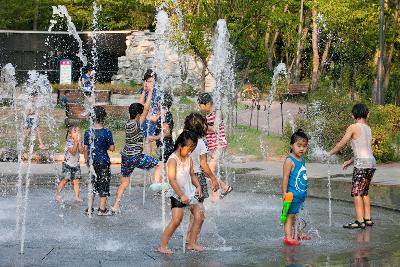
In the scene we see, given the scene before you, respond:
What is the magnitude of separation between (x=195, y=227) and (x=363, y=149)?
284 centimetres

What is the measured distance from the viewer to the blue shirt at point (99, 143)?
1262 cm

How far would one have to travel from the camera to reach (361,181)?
40.0 feet

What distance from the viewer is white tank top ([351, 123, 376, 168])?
12.1 meters

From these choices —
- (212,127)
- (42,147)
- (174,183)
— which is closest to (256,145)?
(42,147)

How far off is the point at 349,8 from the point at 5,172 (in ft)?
69.0

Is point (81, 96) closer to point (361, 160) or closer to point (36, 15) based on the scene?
point (361, 160)

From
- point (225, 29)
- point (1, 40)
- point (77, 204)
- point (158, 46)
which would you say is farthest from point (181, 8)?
point (77, 204)

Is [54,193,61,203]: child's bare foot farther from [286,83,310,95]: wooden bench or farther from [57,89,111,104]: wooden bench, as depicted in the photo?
[286,83,310,95]: wooden bench

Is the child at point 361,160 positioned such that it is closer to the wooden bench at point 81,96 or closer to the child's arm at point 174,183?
the child's arm at point 174,183

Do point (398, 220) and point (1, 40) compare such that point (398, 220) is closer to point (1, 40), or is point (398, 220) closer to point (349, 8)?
point (349, 8)

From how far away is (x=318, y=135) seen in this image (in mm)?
21188

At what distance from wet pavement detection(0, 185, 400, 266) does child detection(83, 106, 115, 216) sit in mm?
288

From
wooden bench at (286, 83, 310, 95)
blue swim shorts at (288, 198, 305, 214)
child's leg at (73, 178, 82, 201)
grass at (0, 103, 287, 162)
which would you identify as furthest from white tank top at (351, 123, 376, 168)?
wooden bench at (286, 83, 310, 95)

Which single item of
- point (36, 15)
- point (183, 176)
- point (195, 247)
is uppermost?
point (36, 15)
